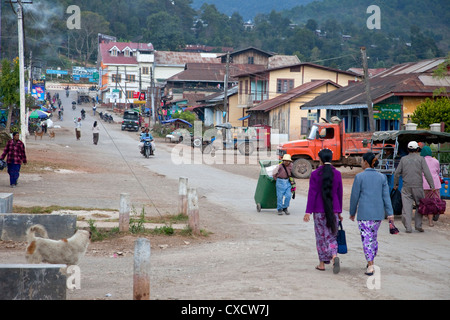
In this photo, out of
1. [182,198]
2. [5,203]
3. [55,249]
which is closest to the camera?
[55,249]

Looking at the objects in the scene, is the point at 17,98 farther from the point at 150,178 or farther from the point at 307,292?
the point at 307,292

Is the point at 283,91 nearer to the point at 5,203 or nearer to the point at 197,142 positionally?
the point at 197,142

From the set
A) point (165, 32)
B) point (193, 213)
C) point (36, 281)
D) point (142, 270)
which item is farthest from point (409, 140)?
point (165, 32)

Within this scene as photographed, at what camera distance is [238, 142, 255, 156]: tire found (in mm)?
40188

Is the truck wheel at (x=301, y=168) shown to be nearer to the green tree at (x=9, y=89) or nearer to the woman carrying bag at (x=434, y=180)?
the woman carrying bag at (x=434, y=180)

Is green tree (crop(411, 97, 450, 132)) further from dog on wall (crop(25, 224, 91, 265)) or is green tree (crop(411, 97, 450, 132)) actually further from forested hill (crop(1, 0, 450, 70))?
forested hill (crop(1, 0, 450, 70))

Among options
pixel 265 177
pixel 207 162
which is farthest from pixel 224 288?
pixel 207 162

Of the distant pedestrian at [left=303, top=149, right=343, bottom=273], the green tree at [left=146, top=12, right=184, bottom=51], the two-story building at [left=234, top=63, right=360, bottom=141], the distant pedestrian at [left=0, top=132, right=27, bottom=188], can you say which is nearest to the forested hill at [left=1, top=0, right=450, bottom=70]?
the green tree at [left=146, top=12, right=184, bottom=51]

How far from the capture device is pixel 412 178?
13.1 metres

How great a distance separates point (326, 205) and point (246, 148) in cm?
3140

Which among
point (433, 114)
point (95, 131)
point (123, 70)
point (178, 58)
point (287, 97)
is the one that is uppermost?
point (178, 58)

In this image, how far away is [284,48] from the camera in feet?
431

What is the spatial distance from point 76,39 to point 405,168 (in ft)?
424
